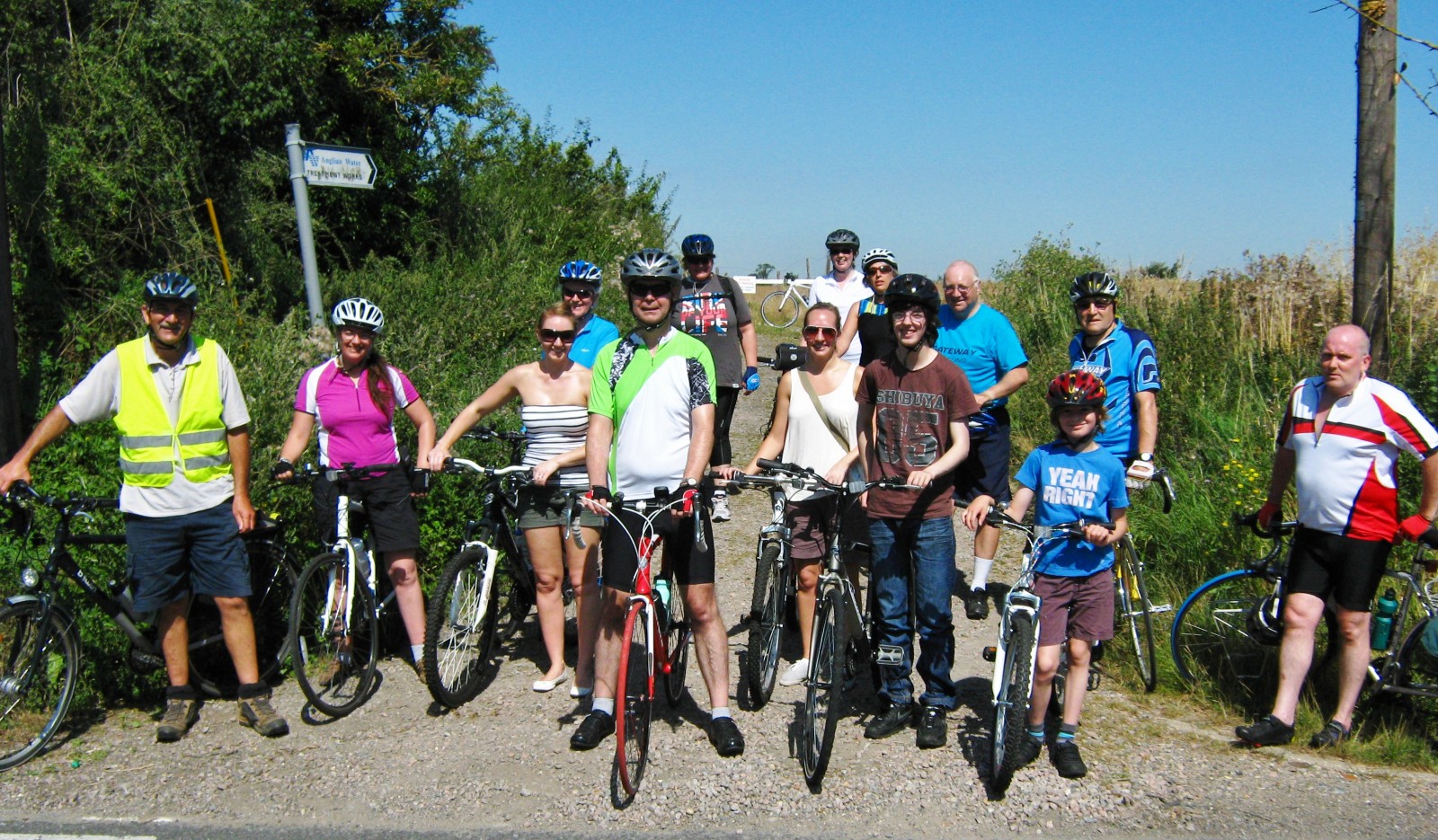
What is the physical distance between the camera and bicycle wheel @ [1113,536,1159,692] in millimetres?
5723

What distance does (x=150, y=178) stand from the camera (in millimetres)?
10242

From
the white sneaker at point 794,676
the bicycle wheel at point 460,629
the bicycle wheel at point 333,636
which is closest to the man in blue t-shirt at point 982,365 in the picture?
the white sneaker at point 794,676

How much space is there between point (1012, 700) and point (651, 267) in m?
2.34

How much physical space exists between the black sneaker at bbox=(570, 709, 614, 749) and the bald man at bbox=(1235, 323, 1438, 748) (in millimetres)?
2952

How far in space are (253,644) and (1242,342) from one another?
838 cm

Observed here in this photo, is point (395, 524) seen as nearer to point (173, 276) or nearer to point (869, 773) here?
point (173, 276)

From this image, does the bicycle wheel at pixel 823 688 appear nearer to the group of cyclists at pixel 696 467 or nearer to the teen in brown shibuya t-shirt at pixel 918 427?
the group of cyclists at pixel 696 467

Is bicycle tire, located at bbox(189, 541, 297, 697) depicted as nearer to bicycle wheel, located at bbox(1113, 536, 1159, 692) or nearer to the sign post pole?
the sign post pole

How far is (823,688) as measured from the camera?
15.3 ft

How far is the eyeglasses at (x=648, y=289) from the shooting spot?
4.58 m

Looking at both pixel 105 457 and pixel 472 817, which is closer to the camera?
pixel 472 817

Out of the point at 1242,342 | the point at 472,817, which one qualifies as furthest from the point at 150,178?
the point at 1242,342

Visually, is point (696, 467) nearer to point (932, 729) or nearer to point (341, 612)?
point (932, 729)

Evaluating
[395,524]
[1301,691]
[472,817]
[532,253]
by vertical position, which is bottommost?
[472,817]
